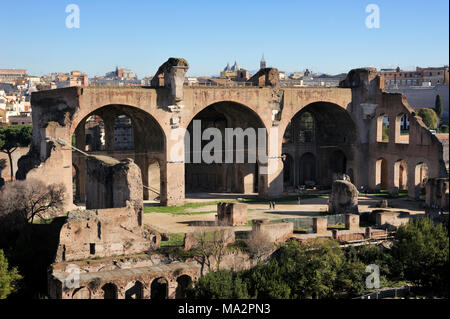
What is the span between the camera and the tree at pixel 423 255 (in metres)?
24.8

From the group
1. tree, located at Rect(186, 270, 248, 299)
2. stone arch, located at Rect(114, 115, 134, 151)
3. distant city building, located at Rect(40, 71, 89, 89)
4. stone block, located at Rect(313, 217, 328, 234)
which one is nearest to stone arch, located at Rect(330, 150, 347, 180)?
stone arch, located at Rect(114, 115, 134, 151)

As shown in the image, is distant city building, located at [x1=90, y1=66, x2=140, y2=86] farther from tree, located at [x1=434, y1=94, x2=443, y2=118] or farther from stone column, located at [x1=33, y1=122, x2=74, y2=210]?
tree, located at [x1=434, y1=94, x2=443, y2=118]

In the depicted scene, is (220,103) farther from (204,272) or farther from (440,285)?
(440,285)

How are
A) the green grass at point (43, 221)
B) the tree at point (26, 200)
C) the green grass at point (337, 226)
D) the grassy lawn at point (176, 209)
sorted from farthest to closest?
the grassy lawn at point (176, 209), the green grass at point (337, 226), the green grass at point (43, 221), the tree at point (26, 200)

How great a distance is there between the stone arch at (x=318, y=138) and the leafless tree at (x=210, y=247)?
18.3 m

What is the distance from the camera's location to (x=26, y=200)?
28578 millimetres

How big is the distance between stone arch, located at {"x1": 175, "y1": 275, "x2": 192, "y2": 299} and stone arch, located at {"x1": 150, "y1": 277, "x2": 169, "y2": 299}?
489 millimetres

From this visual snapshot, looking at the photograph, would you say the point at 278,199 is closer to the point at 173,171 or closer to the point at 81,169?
the point at 173,171

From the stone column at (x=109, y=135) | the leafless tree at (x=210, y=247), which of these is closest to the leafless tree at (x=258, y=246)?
the leafless tree at (x=210, y=247)

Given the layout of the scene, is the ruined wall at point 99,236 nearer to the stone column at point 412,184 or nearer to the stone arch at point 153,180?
the stone arch at point 153,180

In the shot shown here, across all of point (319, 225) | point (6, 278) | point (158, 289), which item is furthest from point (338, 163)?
point (6, 278)

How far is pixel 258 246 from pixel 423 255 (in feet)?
21.0

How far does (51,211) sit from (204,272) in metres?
9.14
